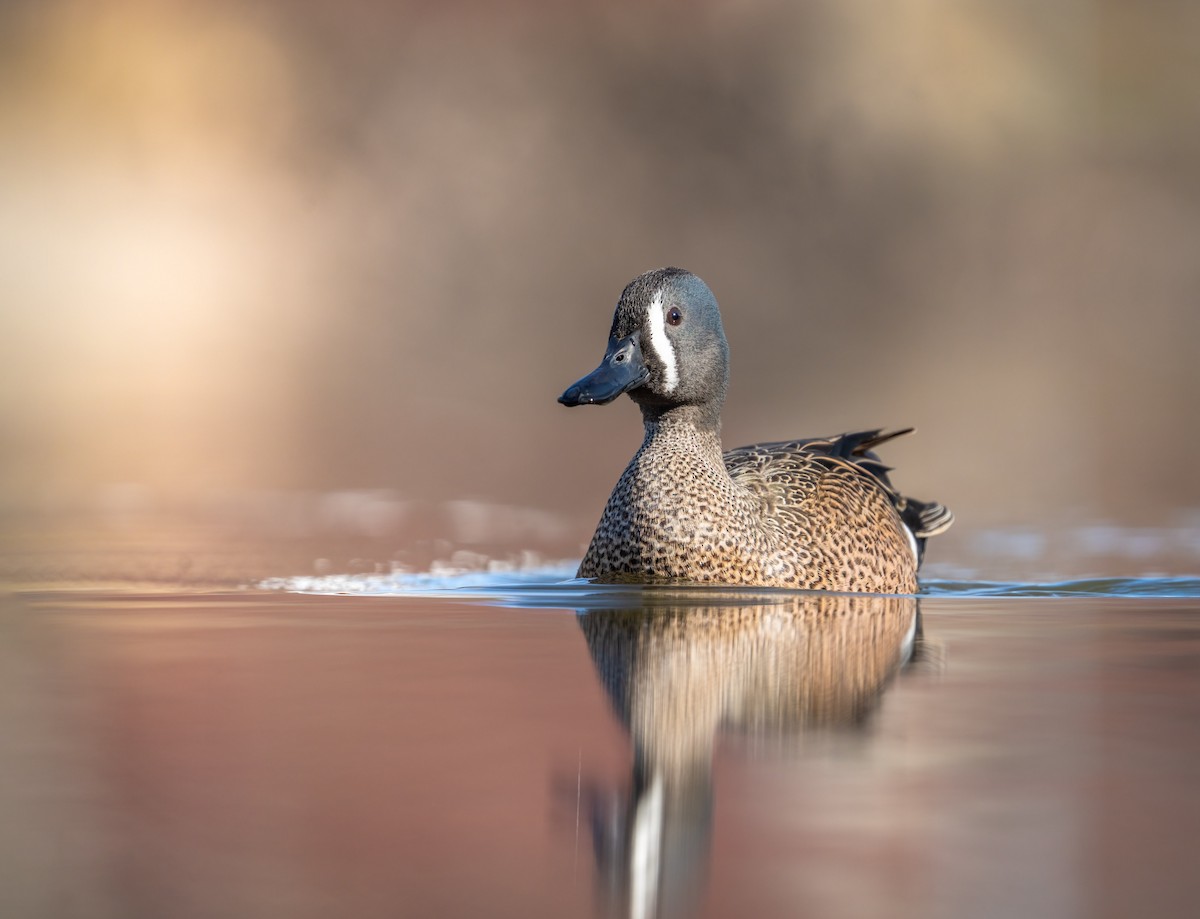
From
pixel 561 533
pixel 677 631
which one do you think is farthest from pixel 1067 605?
pixel 561 533

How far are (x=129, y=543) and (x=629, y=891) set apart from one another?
5.89 meters

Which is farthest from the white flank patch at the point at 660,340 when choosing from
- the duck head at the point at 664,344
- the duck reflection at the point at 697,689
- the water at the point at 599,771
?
the water at the point at 599,771

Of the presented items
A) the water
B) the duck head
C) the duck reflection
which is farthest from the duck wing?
the water

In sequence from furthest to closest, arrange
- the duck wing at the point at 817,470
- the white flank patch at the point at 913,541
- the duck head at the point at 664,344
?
the white flank patch at the point at 913,541
the duck wing at the point at 817,470
the duck head at the point at 664,344

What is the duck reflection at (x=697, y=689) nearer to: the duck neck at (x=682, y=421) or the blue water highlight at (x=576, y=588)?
the blue water highlight at (x=576, y=588)

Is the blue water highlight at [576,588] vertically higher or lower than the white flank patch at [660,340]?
lower

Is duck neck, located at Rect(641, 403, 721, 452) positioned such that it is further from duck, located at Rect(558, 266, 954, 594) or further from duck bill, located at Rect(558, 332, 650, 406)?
duck bill, located at Rect(558, 332, 650, 406)

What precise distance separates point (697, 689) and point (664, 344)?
2.64 m

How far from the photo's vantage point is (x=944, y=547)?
848 centimetres

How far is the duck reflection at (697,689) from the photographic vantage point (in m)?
1.84

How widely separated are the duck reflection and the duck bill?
702 mm

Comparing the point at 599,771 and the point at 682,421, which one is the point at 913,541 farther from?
the point at 599,771

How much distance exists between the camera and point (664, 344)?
210 inches

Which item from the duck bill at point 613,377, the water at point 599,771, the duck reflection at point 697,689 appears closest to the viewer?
the water at point 599,771
